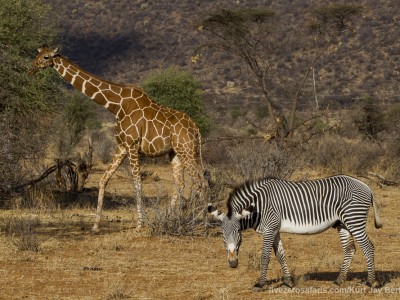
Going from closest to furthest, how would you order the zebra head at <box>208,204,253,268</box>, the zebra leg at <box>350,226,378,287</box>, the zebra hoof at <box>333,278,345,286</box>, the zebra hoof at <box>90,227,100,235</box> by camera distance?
the zebra head at <box>208,204,253,268</box>, the zebra leg at <box>350,226,378,287</box>, the zebra hoof at <box>333,278,345,286</box>, the zebra hoof at <box>90,227,100,235</box>

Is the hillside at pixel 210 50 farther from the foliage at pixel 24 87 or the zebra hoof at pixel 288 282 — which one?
the zebra hoof at pixel 288 282

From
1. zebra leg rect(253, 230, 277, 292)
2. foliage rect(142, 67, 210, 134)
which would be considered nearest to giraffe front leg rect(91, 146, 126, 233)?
zebra leg rect(253, 230, 277, 292)

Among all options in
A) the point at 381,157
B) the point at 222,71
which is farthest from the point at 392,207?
the point at 222,71

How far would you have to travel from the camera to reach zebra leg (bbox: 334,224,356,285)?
9.52m

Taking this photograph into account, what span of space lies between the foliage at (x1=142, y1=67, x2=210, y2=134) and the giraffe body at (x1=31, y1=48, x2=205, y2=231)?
16821mm

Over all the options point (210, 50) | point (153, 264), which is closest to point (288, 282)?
point (153, 264)

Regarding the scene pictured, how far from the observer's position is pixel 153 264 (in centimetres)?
1112

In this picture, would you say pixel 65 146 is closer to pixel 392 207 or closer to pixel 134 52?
pixel 392 207

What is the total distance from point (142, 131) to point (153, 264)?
338 centimetres

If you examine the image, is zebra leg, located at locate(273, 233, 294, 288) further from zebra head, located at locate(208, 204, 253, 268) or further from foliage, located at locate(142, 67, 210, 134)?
foliage, located at locate(142, 67, 210, 134)

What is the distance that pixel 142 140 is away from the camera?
1396 cm

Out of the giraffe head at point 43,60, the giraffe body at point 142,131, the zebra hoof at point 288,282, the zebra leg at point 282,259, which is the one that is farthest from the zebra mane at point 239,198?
the giraffe head at point 43,60

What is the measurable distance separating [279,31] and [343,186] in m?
41.1

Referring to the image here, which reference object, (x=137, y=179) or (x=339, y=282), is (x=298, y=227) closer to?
(x=339, y=282)
